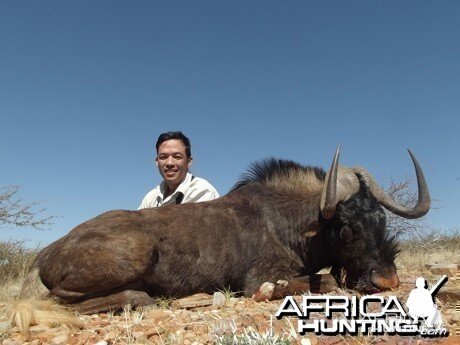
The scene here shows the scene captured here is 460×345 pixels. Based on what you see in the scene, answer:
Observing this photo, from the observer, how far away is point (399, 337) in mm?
2984

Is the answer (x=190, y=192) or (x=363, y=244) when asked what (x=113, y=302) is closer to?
(x=363, y=244)

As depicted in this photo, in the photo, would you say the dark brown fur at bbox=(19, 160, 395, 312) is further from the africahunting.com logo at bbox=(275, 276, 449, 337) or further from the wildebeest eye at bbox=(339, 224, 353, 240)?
the africahunting.com logo at bbox=(275, 276, 449, 337)

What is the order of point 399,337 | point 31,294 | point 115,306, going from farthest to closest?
point 31,294 → point 115,306 → point 399,337

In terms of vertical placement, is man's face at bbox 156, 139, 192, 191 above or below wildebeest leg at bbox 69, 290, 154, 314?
above

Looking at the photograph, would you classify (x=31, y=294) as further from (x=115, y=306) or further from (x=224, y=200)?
(x=224, y=200)

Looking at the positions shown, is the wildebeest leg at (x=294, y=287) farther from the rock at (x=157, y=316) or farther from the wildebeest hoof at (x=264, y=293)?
the rock at (x=157, y=316)

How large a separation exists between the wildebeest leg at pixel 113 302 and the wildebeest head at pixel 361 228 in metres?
2.04

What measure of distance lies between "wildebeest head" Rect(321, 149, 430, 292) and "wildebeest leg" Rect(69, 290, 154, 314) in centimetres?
204

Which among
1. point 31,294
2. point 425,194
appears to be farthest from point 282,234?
point 31,294

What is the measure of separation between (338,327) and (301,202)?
2.58 meters

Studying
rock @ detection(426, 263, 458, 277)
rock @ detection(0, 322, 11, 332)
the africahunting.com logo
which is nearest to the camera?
the africahunting.com logo

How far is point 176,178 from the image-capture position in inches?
285

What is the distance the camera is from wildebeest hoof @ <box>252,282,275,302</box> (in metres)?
4.75

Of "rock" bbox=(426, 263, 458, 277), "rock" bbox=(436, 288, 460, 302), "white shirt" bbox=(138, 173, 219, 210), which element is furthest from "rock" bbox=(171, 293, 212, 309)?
"rock" bbox=(426, 263, 458, 277)
